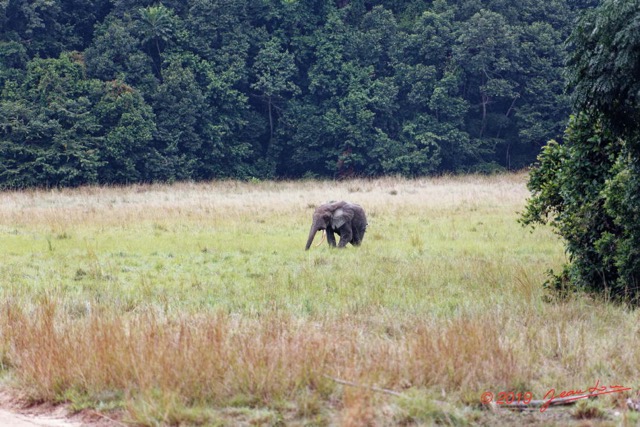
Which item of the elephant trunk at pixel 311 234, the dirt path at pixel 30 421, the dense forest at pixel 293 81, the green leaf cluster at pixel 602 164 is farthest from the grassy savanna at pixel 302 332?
the dense forest at pixel 293 81

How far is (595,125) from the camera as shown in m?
11.4

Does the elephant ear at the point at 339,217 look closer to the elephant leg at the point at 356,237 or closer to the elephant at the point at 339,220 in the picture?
the elephant at the point at 339,220

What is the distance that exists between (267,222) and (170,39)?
28.8m

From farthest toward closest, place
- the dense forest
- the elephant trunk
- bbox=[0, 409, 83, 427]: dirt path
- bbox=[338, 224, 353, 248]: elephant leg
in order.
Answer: the dense forest, bbox=[338, 224, 353, 248]: elephant leg, the elephant trunk, bbox=[0, 409, 83, 427]: dirt path

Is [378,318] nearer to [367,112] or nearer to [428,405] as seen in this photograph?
[428,405]

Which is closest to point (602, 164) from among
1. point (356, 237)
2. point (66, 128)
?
point (356, 237)

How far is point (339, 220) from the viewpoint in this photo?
18.8 metres

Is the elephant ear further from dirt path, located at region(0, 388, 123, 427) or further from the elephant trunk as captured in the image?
dirt path, located at region(0, 388, 123, 427)

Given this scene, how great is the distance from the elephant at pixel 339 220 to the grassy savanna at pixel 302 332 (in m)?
0.63

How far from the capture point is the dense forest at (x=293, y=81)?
45.9m

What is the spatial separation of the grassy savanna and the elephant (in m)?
0.63

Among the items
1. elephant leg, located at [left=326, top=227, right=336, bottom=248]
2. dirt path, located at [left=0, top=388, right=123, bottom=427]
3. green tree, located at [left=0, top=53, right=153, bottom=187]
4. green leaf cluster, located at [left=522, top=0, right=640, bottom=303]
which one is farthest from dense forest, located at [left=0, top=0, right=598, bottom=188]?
dirt path, located at [left=0, top=388, right=123, bottom=427]

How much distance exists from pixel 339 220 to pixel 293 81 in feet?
123

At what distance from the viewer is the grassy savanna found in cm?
698
